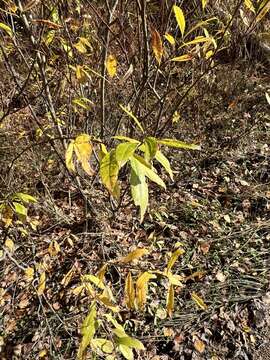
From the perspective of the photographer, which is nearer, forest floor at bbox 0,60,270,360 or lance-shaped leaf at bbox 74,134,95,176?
lance-shaped leaf at bbox 74,134,95,176

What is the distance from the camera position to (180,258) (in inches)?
102

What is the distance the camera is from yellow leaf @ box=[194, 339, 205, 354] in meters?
2.12

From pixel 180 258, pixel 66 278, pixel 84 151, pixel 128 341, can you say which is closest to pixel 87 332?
pixel 128 341

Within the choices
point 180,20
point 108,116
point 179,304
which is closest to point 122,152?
point 180,20

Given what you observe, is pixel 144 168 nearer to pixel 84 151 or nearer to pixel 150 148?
pixel 150 148

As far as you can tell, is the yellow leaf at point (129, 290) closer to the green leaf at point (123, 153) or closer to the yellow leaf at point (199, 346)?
the green leaf at point (123, 153)

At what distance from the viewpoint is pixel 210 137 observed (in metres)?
3.59

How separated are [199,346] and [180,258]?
1.98ft

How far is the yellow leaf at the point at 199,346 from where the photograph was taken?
212cm

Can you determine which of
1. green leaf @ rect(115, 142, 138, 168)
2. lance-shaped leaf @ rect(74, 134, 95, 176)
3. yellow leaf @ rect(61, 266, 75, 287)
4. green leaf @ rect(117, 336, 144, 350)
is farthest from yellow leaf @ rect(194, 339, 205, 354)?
green leaf @ rect(115, 142, 138, 168)

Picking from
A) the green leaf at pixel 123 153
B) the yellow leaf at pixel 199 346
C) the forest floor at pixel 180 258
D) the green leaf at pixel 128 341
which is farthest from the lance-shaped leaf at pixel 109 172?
the yellow leaf at pixel 199 346

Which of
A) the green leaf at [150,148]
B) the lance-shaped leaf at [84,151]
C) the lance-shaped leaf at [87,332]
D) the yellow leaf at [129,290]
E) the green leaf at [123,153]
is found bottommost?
the lance-shaped leaf at [87,332]

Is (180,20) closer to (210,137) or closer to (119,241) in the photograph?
(119,241)

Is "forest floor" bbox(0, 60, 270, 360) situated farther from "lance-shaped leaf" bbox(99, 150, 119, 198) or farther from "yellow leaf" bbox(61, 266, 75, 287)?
"lance-shaped leaf" bbox(99, 150, 119, 198)
